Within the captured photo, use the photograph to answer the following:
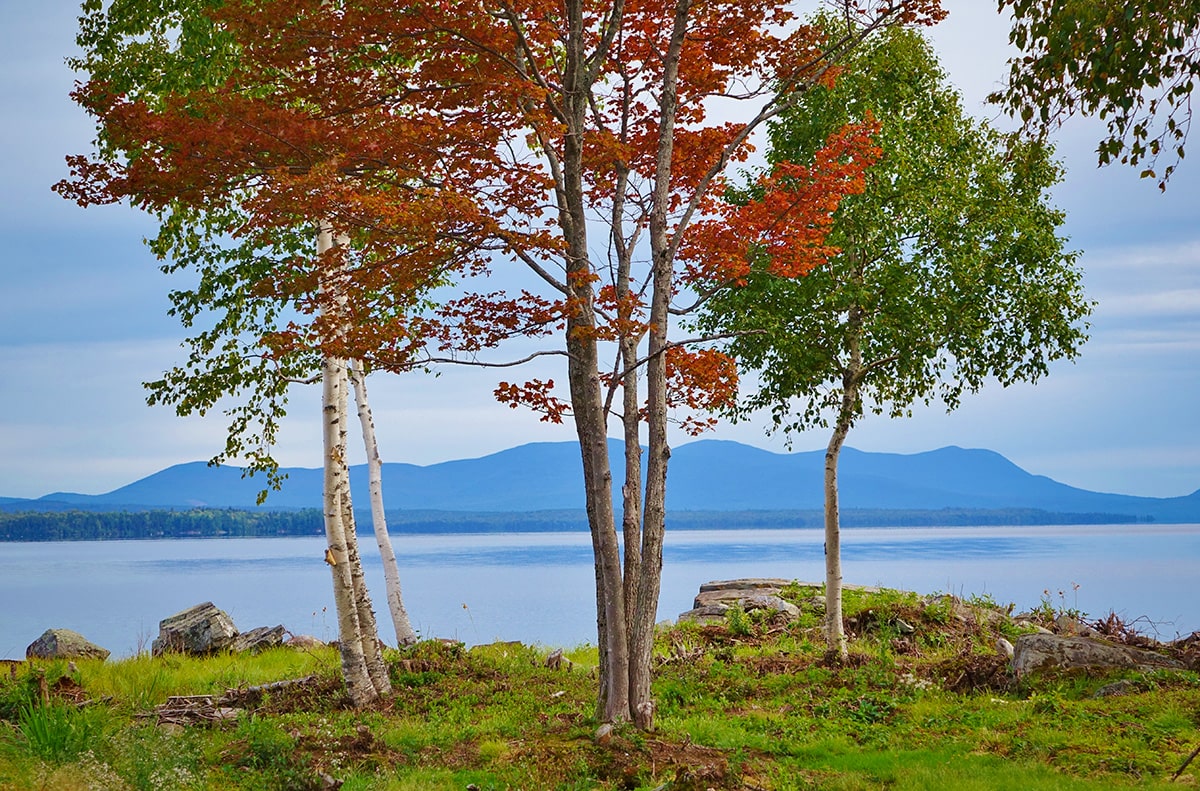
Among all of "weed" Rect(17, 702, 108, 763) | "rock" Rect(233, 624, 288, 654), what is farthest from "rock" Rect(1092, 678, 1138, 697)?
"rock" Rect(233, 624, 288, 654)

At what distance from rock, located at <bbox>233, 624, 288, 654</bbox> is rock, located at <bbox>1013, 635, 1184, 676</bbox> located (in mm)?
11129

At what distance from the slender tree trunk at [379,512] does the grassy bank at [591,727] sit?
0.95m

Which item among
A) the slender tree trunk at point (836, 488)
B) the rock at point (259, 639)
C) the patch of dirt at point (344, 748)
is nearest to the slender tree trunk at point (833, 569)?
the slender tree trunk at point (836, 488)

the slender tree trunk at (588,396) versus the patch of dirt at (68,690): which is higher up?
the slender tree trunk at (588,396)

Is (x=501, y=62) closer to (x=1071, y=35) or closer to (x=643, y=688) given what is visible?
(x=1071, y=35)

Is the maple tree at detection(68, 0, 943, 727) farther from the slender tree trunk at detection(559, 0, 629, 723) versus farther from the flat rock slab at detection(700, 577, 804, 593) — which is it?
the flat rock slab at detection(700, 577, 804, 593)

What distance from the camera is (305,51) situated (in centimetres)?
1048

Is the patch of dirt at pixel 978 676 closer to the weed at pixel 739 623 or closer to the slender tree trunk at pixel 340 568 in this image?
the weed at pixel 739 623

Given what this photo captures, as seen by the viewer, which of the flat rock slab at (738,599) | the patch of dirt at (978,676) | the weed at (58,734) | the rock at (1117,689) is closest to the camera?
the weed at (58,734)

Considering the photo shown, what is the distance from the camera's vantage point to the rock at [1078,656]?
1141cm

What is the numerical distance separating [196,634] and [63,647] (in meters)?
1.91

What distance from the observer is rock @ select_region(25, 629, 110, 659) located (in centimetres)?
1570

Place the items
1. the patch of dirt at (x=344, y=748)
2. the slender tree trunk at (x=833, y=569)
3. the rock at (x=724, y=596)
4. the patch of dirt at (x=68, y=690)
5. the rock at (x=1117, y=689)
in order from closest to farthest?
1. the patch of dirt at (x=344, y=748)
2. the rock at (x=1117, y=689)
3. the patch of dirt at (x=68, y=690)
4. the slender tree trunk at (x=833, y=569)
5. the rock at (x=724, y=596)

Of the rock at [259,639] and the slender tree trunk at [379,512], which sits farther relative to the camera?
the rock at [259,639]
